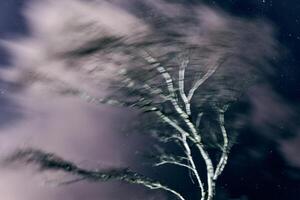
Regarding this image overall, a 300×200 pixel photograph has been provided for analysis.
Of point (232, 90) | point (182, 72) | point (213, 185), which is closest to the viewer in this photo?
point (213, 185)

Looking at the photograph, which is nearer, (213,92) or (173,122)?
(173,122)

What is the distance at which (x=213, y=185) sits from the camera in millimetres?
9195

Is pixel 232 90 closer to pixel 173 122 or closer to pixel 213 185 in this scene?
pixel 173 122

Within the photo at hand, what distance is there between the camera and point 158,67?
9492 mm

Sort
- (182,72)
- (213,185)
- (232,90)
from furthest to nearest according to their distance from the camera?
(232,90), (182,72), (213,185)

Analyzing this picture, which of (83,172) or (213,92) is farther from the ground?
(213,92)

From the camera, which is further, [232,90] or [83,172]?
[232,90]

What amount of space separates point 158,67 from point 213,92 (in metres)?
2.16

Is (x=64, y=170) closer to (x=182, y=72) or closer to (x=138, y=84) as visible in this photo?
(x=138, y=84)

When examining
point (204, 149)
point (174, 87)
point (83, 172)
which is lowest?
point (83, 172)

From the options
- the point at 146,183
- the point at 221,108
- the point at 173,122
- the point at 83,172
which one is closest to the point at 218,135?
the point at 221,108

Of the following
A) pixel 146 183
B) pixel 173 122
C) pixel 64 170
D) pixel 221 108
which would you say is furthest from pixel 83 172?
pixel 221 108

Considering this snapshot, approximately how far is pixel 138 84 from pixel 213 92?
90.5 inches

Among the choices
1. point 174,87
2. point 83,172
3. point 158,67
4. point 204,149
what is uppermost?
point 158,67
